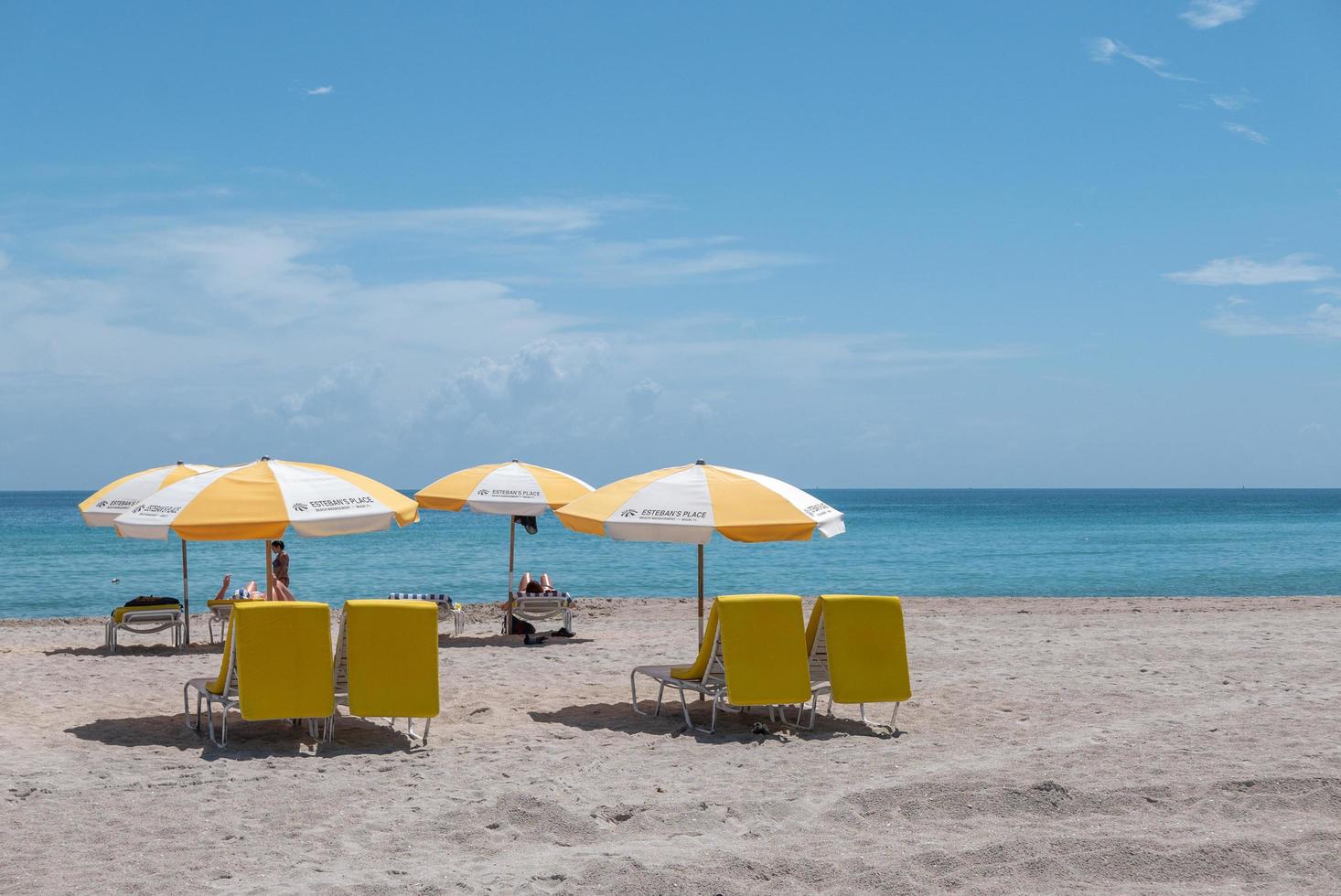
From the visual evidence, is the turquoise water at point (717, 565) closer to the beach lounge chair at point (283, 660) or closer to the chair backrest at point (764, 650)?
the beach lounge chair at point (283, 660)

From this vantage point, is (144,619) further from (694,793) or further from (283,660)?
(694,793)

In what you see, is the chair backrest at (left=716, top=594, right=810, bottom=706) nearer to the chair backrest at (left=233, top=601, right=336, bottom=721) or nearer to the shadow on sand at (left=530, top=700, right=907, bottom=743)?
the shadow on sand at (left=530, top=700, right=907, bottom=743)

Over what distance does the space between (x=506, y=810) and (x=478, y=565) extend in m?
31.6

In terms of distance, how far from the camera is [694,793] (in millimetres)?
6164

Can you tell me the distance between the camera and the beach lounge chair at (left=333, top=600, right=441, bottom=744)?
7.16 m

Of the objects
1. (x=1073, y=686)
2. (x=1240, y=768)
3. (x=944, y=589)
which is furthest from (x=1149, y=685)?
(x=944, y=589)

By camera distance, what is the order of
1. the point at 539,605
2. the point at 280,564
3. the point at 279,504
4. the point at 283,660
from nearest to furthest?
1. the point at 283,660
2. the point at 279,504
3. the point at 280,564
4. the point at 539,605

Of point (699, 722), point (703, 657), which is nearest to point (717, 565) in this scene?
point (699, 722)

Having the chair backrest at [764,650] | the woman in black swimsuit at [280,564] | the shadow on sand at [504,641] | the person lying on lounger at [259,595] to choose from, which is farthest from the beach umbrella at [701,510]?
the woman in black swimsuit at [280,564]

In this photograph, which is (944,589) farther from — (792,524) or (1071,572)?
(792,524)

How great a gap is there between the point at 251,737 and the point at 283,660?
2.72ft

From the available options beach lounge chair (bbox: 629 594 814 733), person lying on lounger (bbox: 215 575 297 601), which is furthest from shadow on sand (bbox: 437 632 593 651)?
beach lounge chair (bbox: 629 594 814 733)

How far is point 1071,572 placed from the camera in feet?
113

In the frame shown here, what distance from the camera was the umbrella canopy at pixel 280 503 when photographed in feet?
26.1
